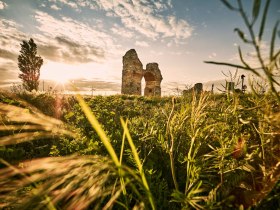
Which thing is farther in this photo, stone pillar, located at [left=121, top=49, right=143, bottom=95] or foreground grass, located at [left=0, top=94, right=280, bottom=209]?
stone pillar, located at [left=121, top=49, right=143, bottom=95]

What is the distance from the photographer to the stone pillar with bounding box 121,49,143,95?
24.6 metres

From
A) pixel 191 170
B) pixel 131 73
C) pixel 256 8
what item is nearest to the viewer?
pixel 256 8

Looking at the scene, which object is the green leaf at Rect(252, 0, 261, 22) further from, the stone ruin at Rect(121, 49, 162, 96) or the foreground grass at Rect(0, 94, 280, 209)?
the stone ruin at Rect(121, 49, 162, 96)

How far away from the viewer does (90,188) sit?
770 millimetres

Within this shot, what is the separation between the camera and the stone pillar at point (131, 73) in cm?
2464

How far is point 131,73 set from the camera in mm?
24688

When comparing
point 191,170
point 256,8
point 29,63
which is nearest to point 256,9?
point 256,8

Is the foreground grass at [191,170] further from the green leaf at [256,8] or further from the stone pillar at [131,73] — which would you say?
the stone pillar at [131,73]

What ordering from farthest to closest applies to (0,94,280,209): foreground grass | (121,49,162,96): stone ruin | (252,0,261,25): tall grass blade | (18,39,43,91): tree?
(18,39,43,91): tree
(121,49,162,96): stone ruin
(0,94,280,209): foreground grass
(252,0,261,25): tall grass blade

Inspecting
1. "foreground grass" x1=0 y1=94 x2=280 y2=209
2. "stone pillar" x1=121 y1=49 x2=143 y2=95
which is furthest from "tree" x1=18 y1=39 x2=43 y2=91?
"foreground grass" x1=0 y1=94 x2=280 y2=209

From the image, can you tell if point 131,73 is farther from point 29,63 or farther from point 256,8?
point 256,8

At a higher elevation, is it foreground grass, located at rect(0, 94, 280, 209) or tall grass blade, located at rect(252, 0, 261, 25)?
tall grass blade, located at rect(252, 0, 261, 25)

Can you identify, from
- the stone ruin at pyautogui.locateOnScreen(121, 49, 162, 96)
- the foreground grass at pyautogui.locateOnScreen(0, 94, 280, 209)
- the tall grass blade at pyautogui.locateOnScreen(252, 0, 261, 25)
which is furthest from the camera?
the stone ruin at pyautogui.locateOnScreen(121, 49, 162, 96)

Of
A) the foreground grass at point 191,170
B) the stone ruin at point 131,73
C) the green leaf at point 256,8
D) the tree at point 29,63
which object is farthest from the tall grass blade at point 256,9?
the tree at point 29,63
